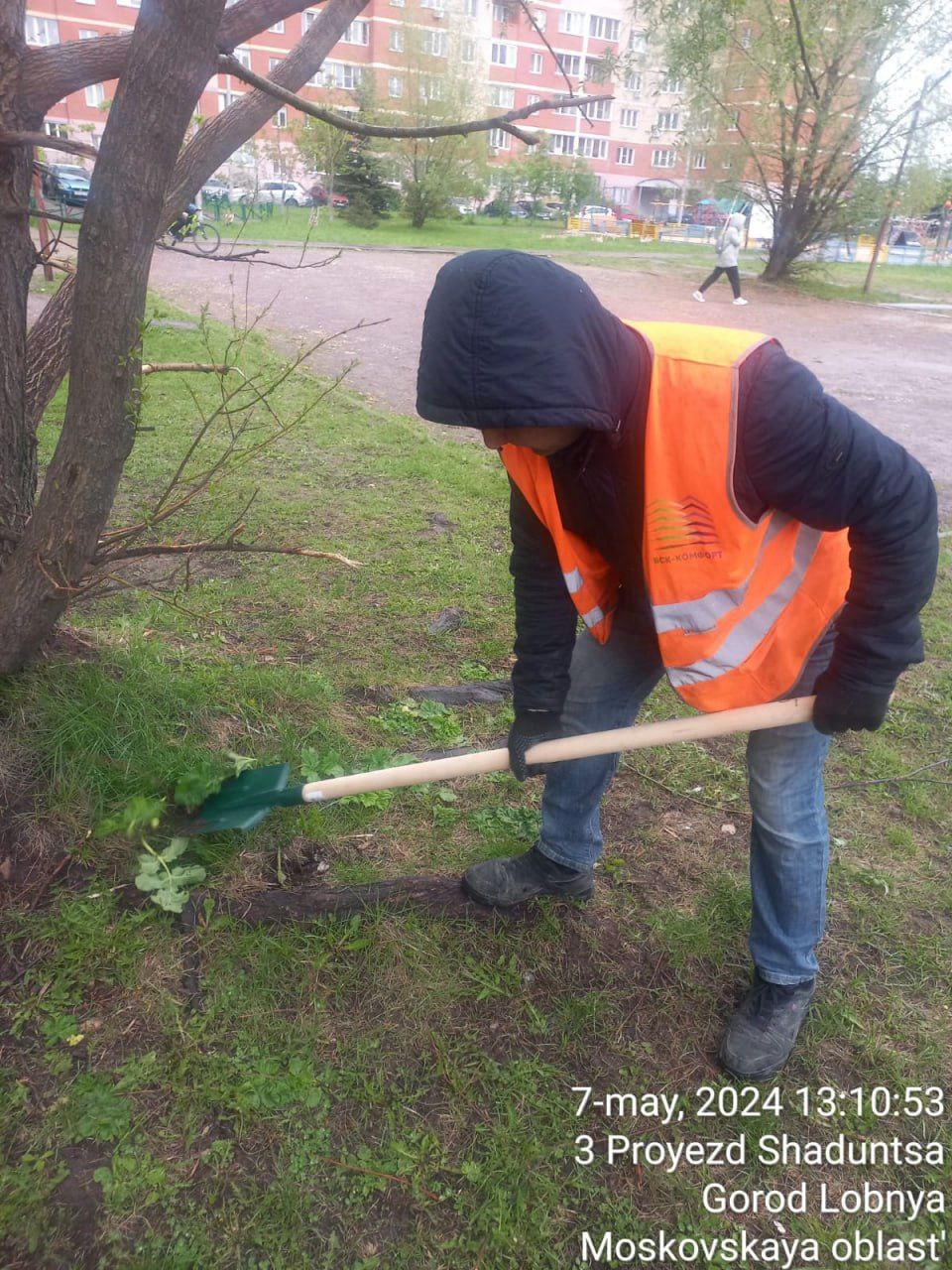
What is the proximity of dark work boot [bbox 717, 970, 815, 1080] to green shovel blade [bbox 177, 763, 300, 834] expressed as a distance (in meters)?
1.22

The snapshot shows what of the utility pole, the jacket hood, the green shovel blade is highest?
the utility pole

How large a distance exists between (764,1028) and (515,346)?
5.45 feet

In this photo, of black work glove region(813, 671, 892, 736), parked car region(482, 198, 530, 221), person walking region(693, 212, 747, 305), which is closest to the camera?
black work glove region(813, 671, 892, 736)

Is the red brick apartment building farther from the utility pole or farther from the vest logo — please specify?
the vest logo

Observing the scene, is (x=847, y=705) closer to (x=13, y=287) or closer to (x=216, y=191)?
(x=13, y=287)

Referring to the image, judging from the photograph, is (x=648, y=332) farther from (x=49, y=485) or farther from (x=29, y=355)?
(x=29, y=355)

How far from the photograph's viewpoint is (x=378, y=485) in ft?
18.2

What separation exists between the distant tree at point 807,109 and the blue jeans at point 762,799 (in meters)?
16.7

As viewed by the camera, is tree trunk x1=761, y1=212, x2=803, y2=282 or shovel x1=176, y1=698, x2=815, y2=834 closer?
shovel x1=176, y1=698, x2=815, y2=834

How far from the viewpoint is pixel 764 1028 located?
2158 millimetres

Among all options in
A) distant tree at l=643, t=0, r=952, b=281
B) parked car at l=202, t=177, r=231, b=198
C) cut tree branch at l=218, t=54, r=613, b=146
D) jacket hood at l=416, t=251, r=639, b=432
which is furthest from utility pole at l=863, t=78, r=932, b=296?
jacket hood at l=416, t=251, r=639, b=432

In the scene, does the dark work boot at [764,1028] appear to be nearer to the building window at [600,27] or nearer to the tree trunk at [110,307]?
the tree trunk at [110,307]

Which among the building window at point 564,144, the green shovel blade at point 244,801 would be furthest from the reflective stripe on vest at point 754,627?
the building window at point 564,144

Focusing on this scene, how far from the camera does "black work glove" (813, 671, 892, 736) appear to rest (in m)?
1.81
